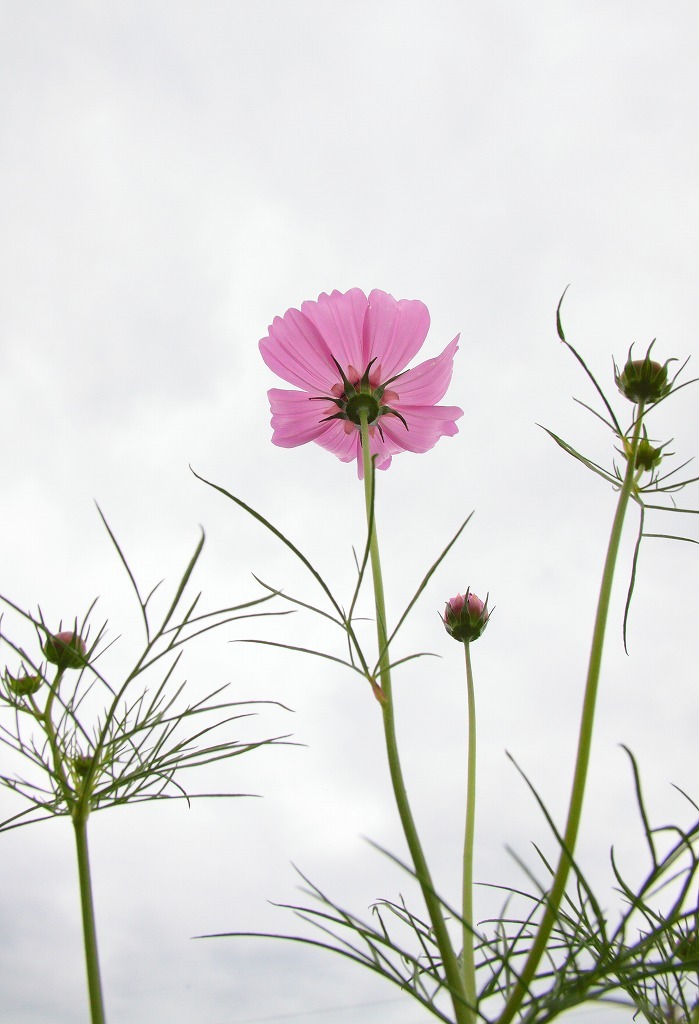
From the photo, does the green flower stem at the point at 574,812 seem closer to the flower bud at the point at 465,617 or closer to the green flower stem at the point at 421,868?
the green flower stem at the point at 421,868

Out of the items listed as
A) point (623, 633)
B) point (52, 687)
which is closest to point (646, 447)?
point (623, 633)

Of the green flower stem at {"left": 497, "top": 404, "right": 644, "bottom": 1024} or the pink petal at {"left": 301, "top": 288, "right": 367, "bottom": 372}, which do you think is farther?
the pink petal at {"left": 301, "top": 288, "right": 367, "bottom": 372}

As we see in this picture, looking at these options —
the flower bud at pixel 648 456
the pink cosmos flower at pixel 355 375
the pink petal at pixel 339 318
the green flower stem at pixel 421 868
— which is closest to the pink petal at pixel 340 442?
the pink cosmos flower at pixel 355 375

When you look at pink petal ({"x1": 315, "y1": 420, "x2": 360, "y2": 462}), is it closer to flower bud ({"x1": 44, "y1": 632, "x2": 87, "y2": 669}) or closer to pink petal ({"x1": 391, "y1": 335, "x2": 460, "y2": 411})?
pink petal ({"x1": 391, "y1": 335, "x2": 460, "y2": 411})

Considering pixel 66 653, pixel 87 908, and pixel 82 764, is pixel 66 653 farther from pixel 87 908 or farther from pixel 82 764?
pixel 87 908

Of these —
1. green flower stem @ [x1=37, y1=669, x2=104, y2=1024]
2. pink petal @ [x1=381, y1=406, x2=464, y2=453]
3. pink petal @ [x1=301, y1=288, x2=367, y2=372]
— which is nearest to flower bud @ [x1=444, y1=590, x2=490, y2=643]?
pink petal @ [x1=381, y1=406, x2=464, y2=453]

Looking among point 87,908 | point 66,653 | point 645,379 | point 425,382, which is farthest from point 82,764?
point 645,379

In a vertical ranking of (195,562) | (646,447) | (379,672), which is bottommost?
(379,672)

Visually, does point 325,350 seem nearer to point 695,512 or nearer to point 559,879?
point 695,512
